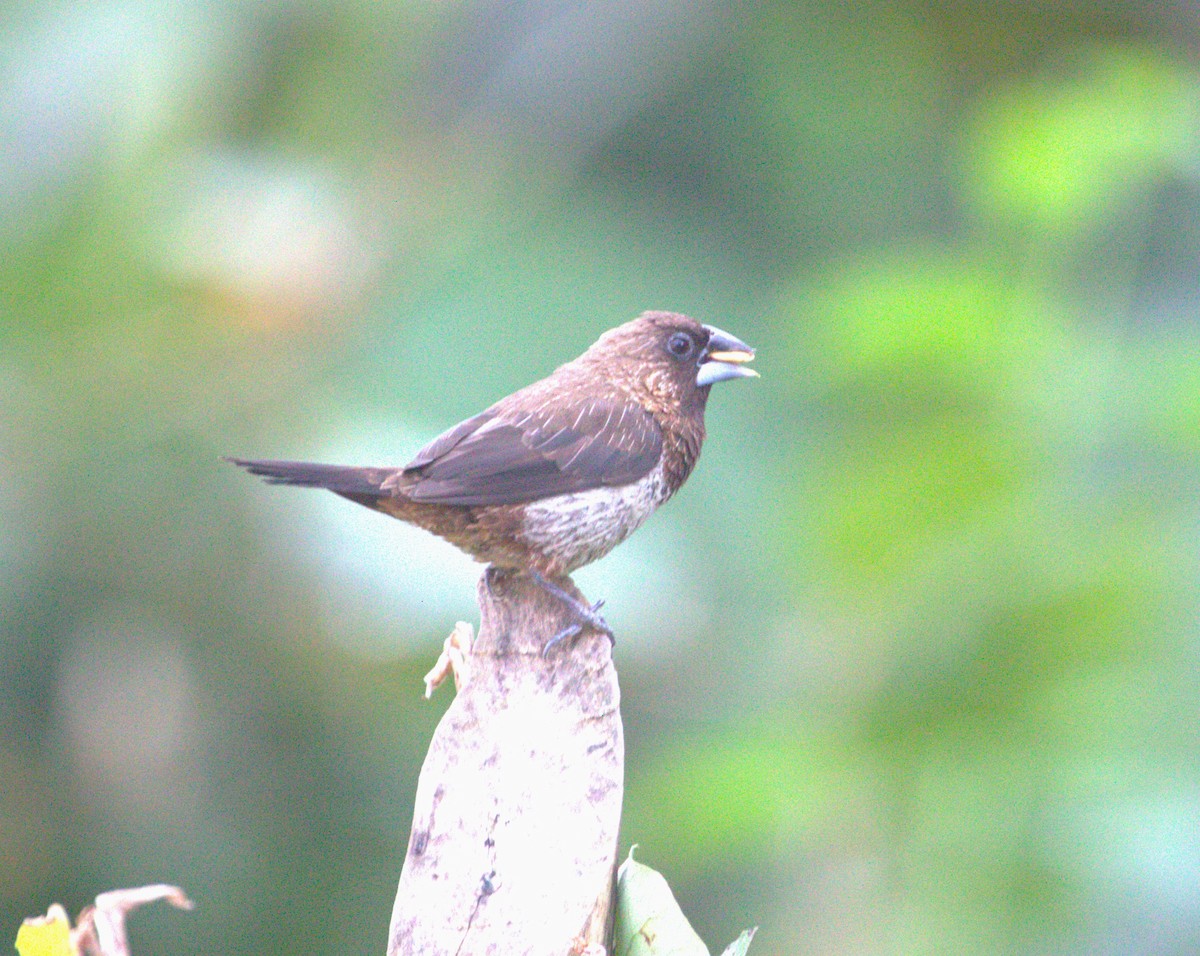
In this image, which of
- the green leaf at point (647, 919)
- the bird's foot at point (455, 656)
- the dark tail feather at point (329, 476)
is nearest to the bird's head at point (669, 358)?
the dark tail feather at point (329, 476)

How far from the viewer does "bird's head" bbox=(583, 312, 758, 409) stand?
3285 mm

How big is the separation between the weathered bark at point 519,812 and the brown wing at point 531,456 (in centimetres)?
57

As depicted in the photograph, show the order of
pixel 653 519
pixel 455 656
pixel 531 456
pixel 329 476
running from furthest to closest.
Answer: pixel 653 519 → pixel 531 456 → pixel 329 476 → pixel 455 656

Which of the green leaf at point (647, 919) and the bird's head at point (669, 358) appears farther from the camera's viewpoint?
the bird's head at point (669, 358)

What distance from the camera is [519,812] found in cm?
213

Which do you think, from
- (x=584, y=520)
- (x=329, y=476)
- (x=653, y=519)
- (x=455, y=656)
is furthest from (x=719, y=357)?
(x=653, y=519)

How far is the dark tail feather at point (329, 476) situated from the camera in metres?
2.69

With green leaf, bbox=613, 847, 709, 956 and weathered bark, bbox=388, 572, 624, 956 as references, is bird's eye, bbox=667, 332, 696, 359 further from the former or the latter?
green leaf, bbox=613, 847, 709, 956

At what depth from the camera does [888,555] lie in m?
4.49

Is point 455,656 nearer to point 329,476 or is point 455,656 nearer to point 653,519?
point 329,476

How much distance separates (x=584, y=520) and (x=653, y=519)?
2039 millimetres

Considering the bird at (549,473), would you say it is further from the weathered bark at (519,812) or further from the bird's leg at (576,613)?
the weathered bark at (519,812)

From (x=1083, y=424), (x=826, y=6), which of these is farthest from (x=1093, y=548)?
(x=826, y=6)

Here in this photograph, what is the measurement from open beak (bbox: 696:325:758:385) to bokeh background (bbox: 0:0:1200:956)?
1091 mm
